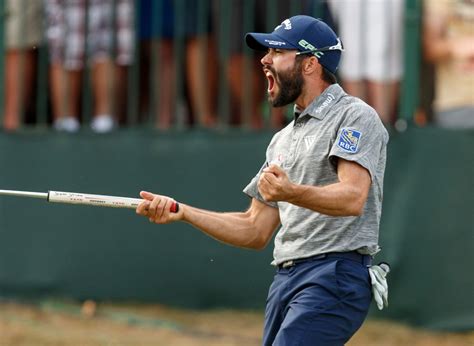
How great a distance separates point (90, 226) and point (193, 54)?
1.47m

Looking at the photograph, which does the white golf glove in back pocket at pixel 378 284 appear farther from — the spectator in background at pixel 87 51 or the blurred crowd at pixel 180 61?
the spectator in background at pixel 87 51

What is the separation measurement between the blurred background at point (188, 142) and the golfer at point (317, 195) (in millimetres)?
2860

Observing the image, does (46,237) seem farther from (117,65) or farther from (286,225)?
(286,225)

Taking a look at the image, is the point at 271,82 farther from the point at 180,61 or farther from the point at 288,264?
the point at 180,61

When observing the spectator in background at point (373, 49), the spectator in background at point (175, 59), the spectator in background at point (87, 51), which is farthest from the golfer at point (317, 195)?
the spectator in background at point (87, 51)

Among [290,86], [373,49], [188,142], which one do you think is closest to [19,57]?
[188,142]

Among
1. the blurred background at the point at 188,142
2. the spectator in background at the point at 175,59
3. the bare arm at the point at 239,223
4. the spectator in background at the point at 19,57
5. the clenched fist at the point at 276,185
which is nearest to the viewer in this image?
the clenched fist at the point at 276,185

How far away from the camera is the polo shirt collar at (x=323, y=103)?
19.2 feet

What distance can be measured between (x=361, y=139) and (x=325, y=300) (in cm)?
74

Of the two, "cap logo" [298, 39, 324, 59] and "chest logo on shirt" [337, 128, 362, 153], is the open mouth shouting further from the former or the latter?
"chest logo on shirt" [337, 128, 362, 153]

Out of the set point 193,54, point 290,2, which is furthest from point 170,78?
point 290,2

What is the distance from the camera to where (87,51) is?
9.45m

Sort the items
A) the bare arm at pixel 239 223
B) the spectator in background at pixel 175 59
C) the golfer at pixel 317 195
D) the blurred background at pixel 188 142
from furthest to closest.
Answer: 1. the spectator in background at pixel 175 59
2. the blurred background at pixel 188 142
3. the bare arm at pixel 239 223
4. the golfer at pixel 317 195

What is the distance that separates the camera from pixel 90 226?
9.45 meters
